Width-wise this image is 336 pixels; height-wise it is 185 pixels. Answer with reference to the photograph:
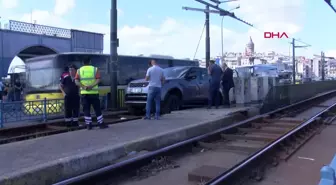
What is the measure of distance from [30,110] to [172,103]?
15.7 ft

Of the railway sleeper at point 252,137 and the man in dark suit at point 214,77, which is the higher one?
the man in dark suit at point 214,77

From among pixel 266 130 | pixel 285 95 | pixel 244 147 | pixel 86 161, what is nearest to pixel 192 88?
pixel 266 130

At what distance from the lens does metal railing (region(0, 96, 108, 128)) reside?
9.76m

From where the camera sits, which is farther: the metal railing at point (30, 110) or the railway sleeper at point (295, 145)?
the metal railing at point (30, 110)

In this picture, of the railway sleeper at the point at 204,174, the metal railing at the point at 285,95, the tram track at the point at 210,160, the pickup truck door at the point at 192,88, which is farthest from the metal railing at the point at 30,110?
the metal railing at the point at 285,95

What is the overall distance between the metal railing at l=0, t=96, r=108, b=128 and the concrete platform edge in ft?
17.1

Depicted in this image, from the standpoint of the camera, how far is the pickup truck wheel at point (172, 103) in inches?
456

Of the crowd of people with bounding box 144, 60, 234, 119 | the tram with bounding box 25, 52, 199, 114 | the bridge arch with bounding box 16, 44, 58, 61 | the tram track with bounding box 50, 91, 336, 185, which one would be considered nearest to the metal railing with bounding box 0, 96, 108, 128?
the tram with bounding box 25, 52, 199, 114

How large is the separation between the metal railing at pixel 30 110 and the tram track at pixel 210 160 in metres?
5.77

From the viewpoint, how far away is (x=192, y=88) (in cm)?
1278

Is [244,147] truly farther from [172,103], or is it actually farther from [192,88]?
[192,88]

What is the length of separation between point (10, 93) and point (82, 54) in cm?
914

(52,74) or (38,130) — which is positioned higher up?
(52,74)

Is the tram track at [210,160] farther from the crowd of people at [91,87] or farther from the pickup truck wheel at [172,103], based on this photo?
the pickup truck wheel at [172,103]
